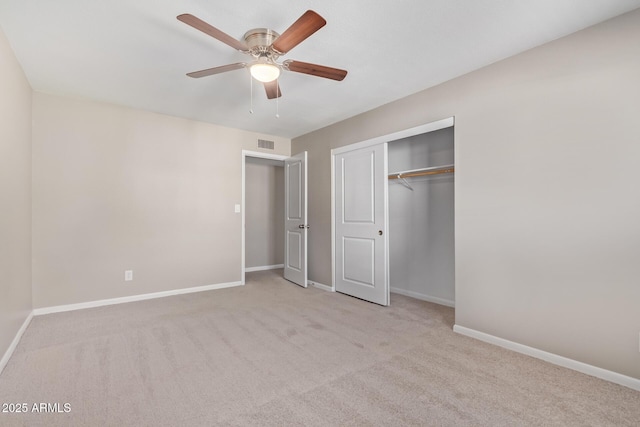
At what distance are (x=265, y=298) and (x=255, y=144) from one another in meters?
2.45

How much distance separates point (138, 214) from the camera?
3.98 metres

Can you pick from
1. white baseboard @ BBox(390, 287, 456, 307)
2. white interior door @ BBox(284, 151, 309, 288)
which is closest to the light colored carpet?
white baseboard @ BBox(390, 287, 456, 307)

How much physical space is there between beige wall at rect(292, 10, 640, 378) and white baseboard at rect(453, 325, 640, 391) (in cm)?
4

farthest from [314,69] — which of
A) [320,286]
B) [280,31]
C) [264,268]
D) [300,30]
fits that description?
[264,268]

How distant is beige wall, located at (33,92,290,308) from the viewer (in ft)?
11.3

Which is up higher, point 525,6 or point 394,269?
point 525,6

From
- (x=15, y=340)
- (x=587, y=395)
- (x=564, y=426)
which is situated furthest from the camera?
(x=15, y=340)

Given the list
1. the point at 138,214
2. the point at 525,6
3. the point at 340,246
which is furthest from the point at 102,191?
the point at 525,6

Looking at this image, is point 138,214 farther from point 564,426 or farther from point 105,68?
Answer: point 564,426

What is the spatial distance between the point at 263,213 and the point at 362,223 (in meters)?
3.12

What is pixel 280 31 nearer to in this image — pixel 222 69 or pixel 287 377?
Answer: pixel 222 69

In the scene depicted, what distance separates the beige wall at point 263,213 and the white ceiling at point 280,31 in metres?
2.94

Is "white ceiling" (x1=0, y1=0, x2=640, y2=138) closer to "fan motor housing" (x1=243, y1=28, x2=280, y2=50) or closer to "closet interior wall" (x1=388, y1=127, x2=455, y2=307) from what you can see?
"fan motor housing" (x1=243, y1=28, x2=280, y2=50)

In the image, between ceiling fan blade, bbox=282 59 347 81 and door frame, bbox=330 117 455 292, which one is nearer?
ceiling fan blade, bbox=282 59 347 81
